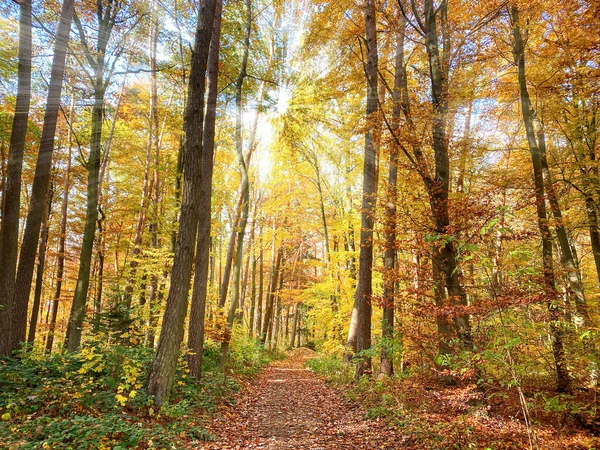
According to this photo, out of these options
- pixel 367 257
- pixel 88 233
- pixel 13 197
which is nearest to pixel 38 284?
pixel 88 233

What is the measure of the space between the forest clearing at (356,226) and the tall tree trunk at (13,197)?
0.13ft

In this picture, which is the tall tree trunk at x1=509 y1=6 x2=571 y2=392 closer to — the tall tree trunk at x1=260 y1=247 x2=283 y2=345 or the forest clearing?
the forest clearing

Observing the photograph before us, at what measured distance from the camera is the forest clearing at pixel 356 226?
4.86 m

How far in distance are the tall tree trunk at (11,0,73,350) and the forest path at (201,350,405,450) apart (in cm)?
494

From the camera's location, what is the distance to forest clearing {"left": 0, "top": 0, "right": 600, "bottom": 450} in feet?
15.9

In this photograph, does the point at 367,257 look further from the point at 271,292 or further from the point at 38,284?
the point at 38,284

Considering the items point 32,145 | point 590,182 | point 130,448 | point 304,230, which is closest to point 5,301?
point 130,448

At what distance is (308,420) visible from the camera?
629 cm

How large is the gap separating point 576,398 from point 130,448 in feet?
23.5

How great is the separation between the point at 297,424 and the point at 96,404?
3.39 metres

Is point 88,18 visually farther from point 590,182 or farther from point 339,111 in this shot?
point 590,182

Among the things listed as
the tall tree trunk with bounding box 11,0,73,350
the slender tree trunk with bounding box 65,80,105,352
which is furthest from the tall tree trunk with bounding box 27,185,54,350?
the tall tree trunk with bounding box 11,0,73,350

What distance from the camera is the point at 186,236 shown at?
20.4 ft

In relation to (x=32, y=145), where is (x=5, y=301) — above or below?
below
